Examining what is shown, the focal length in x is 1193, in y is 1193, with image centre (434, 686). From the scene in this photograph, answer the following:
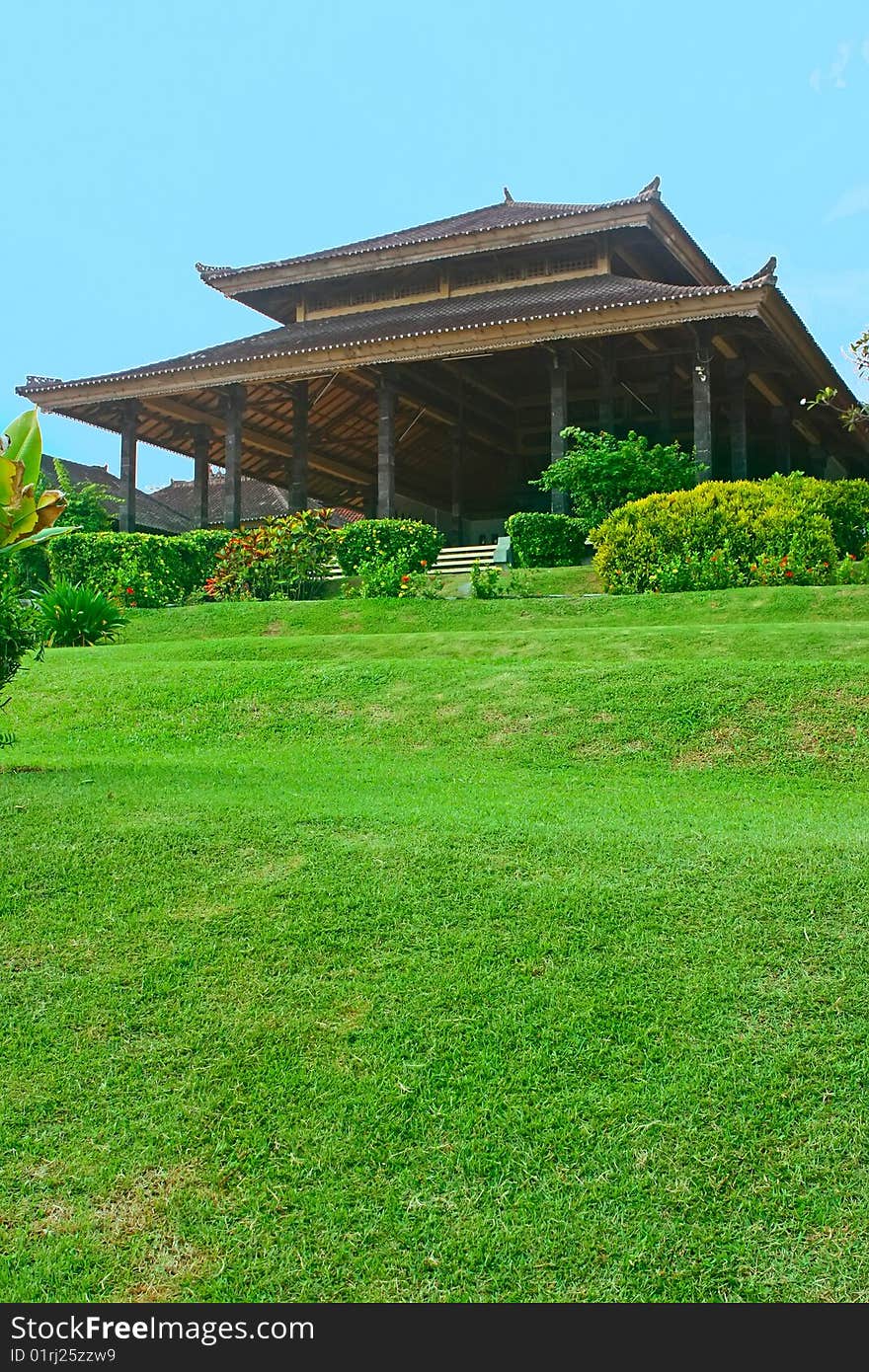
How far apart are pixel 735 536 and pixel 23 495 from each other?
1134cm

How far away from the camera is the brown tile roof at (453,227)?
2388cm

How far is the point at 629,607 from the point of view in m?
14.2

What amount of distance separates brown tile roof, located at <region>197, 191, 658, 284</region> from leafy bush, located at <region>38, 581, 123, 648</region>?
13.2m

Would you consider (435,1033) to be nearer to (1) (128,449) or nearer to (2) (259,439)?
(1) (128,449)

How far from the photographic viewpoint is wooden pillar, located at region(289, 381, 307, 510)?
23.8 m

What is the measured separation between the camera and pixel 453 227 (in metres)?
26.1

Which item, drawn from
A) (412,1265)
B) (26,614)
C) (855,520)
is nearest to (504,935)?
(412,1265)

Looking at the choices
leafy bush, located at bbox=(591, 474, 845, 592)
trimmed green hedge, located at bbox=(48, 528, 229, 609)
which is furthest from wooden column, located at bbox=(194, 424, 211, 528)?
leafy bush, located at bbox=(591, 474, 845, 592)

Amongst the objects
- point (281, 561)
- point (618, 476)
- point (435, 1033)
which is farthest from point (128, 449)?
point (435, 1033)

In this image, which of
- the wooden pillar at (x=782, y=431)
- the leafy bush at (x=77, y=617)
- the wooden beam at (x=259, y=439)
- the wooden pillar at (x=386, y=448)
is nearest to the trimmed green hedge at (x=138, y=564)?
the leafy bush at (x=77, y=617)

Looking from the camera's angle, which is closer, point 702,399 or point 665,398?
point 702,399

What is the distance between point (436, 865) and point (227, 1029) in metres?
1.54

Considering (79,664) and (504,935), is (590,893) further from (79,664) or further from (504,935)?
(79,664)
